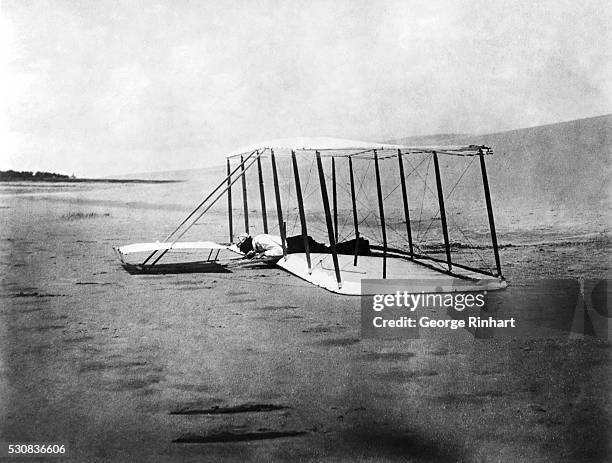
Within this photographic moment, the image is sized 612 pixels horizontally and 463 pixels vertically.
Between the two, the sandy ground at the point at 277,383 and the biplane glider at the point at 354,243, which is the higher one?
the biplane glider at the point at 354,243

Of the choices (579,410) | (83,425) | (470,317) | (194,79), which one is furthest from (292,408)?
(194,79)

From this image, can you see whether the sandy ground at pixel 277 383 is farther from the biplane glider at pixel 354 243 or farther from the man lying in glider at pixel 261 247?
the man lying in glider at pixel 261 247

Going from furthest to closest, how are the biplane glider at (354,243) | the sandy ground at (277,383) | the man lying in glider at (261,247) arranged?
the man lying in glider at (261,247)
the biplane glider at (354,243)
the sandy ground at (277,383)

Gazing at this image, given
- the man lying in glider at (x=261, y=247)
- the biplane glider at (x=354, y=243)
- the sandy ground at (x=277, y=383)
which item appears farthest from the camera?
the man lying in glider at (x=261, y=247)

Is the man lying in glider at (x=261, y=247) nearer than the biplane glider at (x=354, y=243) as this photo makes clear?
No

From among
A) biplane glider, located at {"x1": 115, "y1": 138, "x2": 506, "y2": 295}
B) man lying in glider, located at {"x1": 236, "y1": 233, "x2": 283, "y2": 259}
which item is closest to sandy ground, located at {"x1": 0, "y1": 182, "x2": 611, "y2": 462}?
biplane glider, located at {"x1": 115, "y1": 138, "x2": 506, "y2": 295}

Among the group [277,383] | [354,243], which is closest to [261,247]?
[354,243]

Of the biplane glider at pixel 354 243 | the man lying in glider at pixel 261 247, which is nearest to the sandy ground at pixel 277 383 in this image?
the biplane glider at pixel 354 243
